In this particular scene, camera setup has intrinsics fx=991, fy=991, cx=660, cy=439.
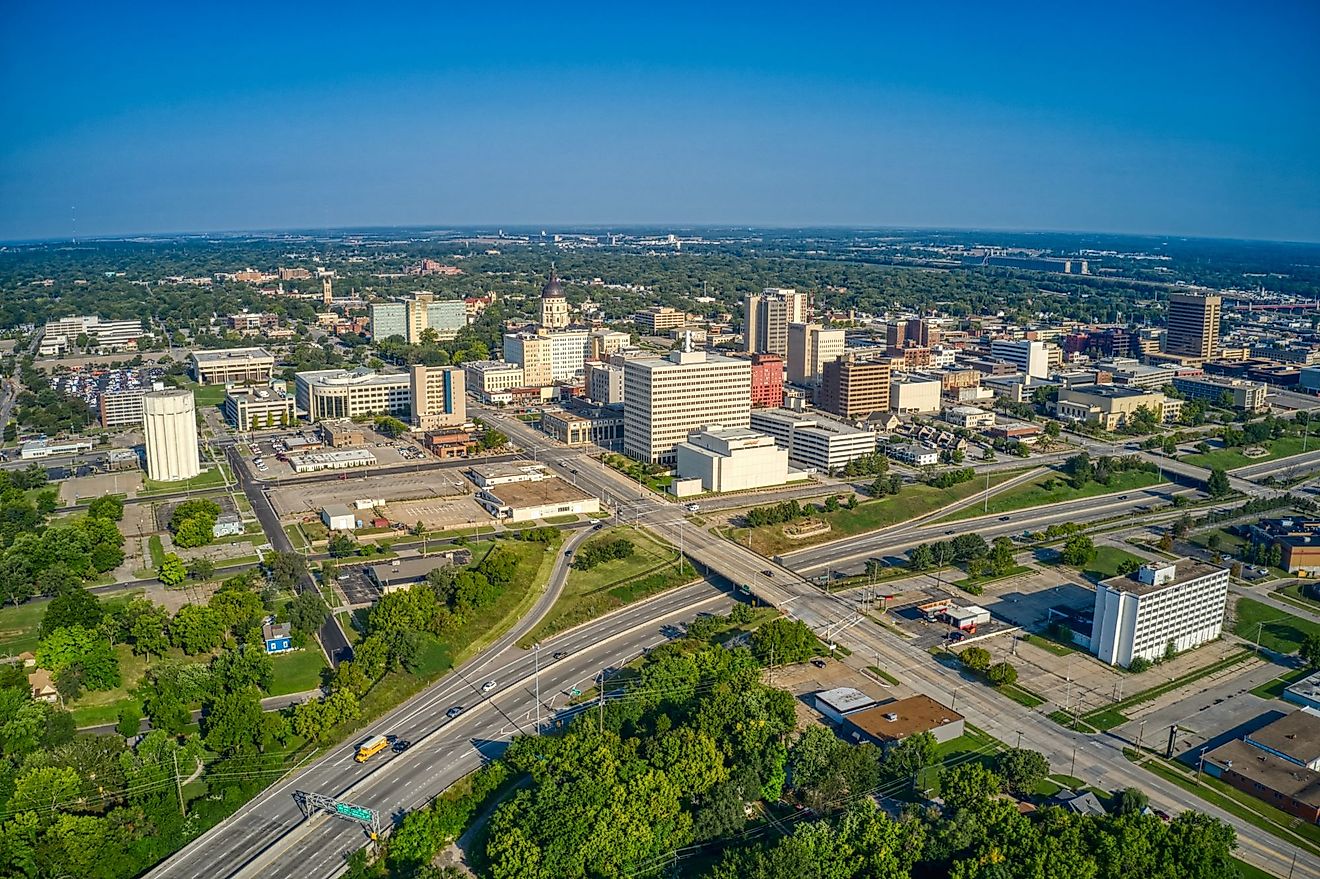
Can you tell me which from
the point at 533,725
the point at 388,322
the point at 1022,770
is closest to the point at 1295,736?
the point at 1022,770

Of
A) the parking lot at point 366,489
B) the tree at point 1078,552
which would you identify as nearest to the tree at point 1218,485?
the tree at point 1078,552

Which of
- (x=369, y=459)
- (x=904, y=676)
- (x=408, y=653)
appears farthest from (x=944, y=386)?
(x=408, y=653)

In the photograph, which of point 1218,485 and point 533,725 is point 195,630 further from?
point 1218,485

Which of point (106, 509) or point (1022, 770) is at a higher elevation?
point (106, 509)

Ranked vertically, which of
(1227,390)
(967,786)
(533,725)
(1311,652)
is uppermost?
(1227,390)

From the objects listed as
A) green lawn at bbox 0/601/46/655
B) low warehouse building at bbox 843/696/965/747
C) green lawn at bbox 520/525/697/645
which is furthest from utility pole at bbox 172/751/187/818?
low warehouse building at bbox 843/696/965/747

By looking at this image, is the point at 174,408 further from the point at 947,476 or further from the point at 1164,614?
the point at 1164,614
